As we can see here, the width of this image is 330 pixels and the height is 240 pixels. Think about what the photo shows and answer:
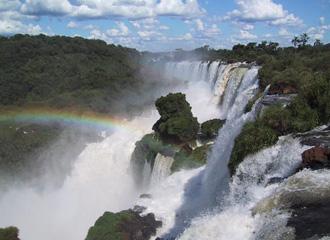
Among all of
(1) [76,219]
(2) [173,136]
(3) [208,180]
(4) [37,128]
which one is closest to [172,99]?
(2) [173,136]

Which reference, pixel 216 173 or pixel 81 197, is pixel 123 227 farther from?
pixel 81 197

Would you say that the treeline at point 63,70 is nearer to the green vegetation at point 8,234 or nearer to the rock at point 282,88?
the rock at point 282,88

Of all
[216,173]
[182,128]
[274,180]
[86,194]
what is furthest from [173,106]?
[274,180]

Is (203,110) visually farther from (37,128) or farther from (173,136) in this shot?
(37,128)

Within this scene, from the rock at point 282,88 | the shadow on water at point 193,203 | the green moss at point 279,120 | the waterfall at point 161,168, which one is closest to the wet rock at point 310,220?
the green moss at point 279,120

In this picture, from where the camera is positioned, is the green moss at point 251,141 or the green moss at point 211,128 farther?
the green moss at point 211,128

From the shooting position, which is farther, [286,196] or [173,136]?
[173,136]

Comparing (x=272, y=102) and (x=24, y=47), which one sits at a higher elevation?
(x=24, y=47)
